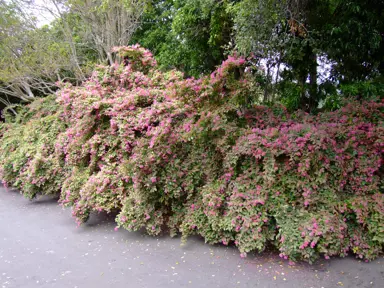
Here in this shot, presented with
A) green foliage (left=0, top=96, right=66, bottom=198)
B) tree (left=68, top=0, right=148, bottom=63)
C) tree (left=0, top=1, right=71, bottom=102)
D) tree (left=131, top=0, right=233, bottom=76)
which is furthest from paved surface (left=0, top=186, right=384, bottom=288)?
tree (left=68, top=0, right=148, bottom=63)

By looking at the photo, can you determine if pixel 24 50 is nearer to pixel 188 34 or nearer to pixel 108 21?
pixel 108 21

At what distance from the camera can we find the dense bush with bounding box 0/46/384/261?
11.5 feet

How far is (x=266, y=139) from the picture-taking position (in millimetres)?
3762

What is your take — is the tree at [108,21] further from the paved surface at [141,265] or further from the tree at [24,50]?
the paved surface at [141,265]

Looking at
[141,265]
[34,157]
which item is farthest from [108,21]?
[141,265]

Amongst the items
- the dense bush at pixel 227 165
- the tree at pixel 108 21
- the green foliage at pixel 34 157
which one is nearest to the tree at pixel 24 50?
the tree at pixel 108 21

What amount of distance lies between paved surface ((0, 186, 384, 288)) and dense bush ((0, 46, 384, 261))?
17cm

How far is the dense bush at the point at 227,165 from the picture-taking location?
3.49m

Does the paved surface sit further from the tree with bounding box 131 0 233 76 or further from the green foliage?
the tree with bounding box 131 0 233 76

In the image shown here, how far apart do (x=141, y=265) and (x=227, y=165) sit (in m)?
1.57

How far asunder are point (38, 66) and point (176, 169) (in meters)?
7.82

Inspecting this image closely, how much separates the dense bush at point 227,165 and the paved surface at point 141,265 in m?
0.17

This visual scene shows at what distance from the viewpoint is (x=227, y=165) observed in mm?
3854

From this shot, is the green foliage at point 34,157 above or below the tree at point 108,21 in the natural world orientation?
below
